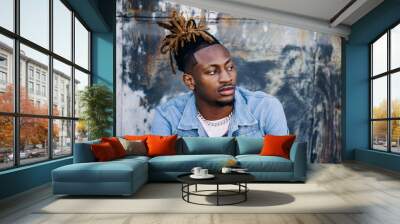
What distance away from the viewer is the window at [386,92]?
26.1ft

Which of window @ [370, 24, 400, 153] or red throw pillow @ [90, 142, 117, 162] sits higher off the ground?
window @ [370, 24, 400, 153]

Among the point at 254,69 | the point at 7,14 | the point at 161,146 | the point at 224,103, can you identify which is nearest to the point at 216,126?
the point at 224,103

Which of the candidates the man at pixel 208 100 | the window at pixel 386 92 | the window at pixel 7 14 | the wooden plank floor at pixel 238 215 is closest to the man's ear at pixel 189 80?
the man at pixel 208 100

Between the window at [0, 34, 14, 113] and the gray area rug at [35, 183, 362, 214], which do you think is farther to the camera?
the window at [0, 34, 14, 113]

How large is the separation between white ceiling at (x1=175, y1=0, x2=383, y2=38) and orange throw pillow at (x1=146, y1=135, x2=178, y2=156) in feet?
10.4

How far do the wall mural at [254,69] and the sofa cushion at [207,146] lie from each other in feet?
5.16

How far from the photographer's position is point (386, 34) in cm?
845

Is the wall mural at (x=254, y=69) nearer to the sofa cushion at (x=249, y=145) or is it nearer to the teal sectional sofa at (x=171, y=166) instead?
the sofa cushion at (x=249, y=145)

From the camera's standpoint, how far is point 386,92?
8.40m

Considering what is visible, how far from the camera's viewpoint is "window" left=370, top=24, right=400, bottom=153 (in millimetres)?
7949

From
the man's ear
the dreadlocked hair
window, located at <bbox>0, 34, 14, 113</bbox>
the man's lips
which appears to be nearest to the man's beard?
the man's lips

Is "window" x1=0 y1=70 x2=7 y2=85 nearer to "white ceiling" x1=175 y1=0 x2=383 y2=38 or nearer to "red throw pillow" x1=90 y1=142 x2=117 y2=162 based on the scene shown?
"red throw pillow" x1=90 y1=142 x2=117 y2=162

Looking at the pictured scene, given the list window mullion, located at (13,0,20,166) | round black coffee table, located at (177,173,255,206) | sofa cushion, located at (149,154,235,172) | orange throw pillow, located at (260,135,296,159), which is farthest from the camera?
orange throw pillow, located at (260,135,296,159)

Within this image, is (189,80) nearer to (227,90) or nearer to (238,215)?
(227,90)
